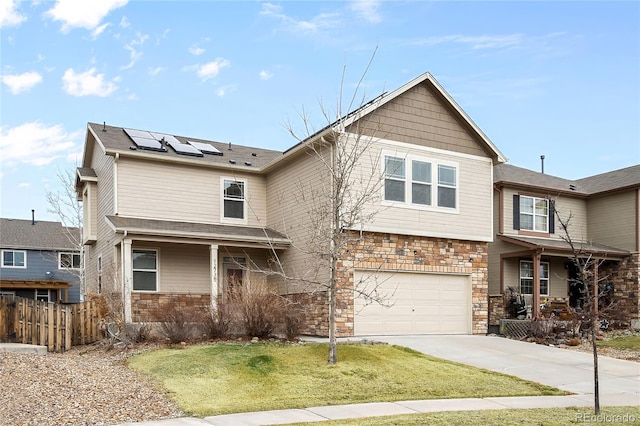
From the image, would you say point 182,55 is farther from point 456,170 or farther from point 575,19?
point 575,19

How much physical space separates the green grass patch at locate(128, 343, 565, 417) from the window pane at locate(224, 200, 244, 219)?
7.32 meters

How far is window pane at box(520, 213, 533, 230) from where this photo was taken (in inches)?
932

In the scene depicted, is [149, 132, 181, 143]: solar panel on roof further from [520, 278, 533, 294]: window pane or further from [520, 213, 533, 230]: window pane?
[520, 278, 533, 294]: window pane

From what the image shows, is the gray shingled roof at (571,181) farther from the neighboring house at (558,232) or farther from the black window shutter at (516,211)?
the black window shutter at (516,211)

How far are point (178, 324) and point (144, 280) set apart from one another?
14.4ft

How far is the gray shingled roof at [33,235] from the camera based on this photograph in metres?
37.0

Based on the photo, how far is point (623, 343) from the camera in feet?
64.4

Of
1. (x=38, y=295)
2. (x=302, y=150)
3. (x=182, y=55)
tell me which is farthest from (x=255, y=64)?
(x=38, y=295)

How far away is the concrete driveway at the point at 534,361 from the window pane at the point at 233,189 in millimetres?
7224

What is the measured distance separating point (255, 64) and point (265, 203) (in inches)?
252

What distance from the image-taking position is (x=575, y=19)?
1559 cm

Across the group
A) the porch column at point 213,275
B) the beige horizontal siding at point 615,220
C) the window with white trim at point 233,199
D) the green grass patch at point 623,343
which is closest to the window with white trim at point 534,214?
the beige horizontal siding at point 615,220

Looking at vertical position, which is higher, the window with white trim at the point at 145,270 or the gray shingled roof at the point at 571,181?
the gray shingled roof at the point at 571,181

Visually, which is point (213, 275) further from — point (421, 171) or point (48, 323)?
point (421, 171)
